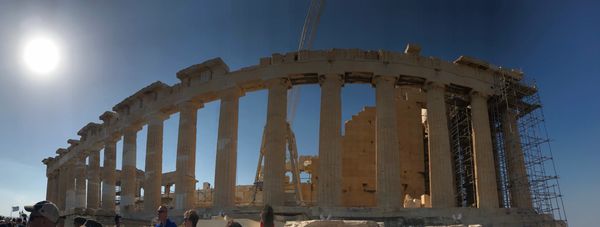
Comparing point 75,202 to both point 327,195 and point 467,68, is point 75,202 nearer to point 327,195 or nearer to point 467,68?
point 327,195

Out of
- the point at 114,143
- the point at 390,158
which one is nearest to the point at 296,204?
the point at 390,158

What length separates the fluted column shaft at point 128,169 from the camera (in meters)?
39.0

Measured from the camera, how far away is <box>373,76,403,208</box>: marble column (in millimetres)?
29766

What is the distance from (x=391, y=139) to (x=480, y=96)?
278 inches

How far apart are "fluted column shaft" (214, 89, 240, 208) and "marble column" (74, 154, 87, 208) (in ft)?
71.7

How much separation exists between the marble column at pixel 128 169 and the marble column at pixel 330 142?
1557 cm

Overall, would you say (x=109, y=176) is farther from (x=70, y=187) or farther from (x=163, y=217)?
(x=163, y=217)

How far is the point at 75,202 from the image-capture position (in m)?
50.6

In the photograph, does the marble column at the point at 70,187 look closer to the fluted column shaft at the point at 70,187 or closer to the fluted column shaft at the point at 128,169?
the fluted column shaft at the point at 70,187

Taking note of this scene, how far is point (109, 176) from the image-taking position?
→ 4250cm

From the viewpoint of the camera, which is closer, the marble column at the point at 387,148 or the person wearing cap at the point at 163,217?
the person wearing cap at the point at 163,217

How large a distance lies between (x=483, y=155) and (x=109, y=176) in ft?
88.3

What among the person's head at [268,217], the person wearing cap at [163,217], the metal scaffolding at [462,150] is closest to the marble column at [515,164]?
the metal scaffolding at [462,150]

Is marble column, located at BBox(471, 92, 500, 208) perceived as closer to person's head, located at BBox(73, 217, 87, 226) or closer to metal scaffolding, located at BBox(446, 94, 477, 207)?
metal scaffolding, located at BBox(446, 94, 477, 207)
